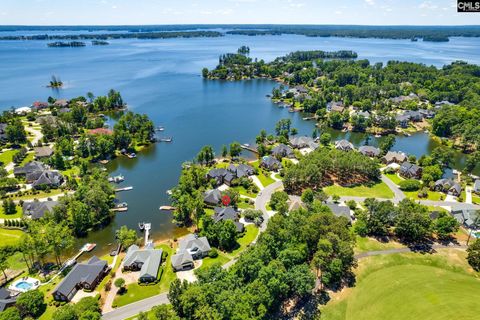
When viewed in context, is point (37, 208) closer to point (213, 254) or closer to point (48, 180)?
point (48, 180)

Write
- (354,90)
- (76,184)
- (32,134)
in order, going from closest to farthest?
(76,184) → (32,134) → (354,90)

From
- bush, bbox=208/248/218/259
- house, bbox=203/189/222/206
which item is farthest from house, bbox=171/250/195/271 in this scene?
house, bbox=203/189/222/206

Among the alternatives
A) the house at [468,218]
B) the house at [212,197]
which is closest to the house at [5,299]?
the house at [212,197]

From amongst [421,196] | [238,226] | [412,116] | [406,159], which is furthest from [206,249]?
→ [412,116]

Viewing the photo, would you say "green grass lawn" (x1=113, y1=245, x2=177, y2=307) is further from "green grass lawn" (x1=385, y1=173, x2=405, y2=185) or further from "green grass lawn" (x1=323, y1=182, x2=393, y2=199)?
"green grass lawn" (x1=385, y1=173, x2=405, y2=185)

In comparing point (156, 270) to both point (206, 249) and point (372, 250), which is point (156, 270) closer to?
point (206, 249)

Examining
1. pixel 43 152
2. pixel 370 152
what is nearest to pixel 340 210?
pixel 370 152

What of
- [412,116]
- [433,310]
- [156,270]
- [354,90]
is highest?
[354,90]
